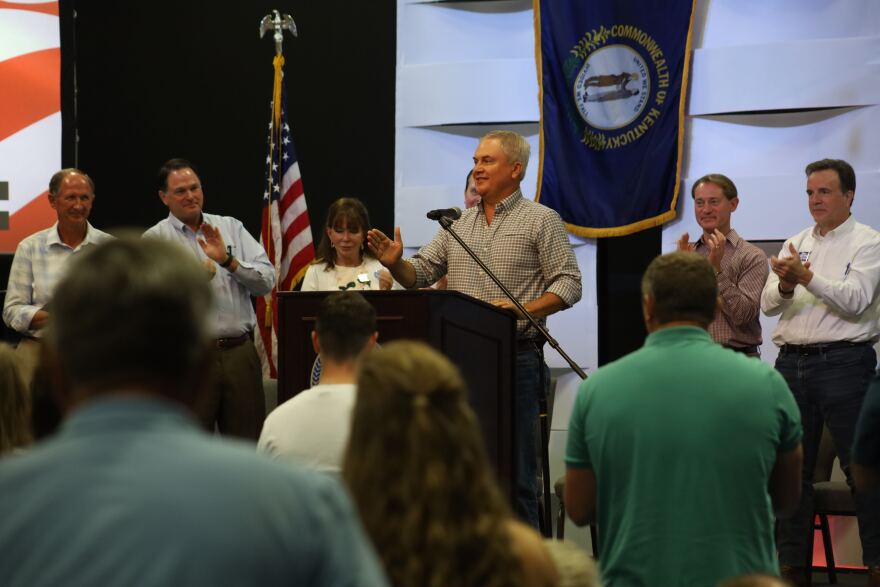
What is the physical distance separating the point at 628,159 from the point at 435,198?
3.71 feet

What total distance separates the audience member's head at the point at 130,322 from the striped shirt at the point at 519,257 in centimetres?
373

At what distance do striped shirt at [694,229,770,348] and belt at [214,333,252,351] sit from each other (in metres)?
2.13

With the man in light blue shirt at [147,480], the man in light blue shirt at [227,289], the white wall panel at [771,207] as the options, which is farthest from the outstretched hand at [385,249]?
the man in light blue shirt at [147,480]

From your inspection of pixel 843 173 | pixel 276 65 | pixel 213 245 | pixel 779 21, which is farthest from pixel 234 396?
pixel 779 21

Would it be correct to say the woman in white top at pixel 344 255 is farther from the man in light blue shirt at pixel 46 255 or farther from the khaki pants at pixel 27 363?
the khaki pants at pixel 27 363

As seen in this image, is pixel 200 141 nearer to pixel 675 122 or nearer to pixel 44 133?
pixel 44 133

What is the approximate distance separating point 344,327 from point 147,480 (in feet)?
6.41

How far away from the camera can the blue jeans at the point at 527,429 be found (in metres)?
4.57

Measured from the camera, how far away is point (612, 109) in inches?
263

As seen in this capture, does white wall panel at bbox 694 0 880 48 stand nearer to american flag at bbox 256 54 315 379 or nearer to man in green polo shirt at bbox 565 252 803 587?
american flag at bbox 256 54 315 379

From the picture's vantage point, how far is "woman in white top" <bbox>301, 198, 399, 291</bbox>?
5.62 m

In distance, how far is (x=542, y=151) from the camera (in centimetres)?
679

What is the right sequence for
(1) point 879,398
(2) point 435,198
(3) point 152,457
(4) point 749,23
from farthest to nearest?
1. (2) point 435,198
2. (4) point 749,23
3. (1) point 879,398
4. (3) point 152,457

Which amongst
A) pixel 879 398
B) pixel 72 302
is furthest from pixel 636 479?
pixel 72 302
